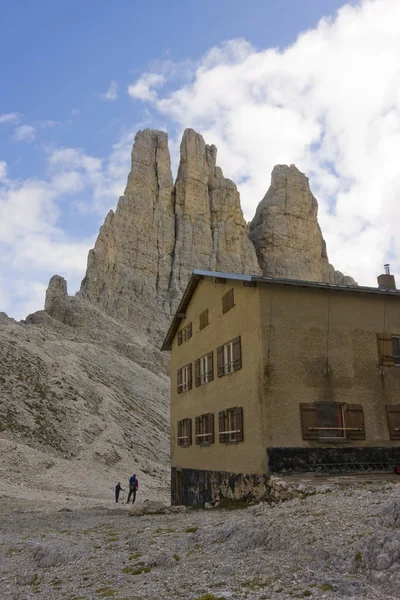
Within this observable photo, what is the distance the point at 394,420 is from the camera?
1973 cm

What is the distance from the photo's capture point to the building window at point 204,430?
23547 millimetres

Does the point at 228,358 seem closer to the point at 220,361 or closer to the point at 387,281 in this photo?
the point at 220,361

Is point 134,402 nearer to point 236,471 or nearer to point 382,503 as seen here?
point 236,471

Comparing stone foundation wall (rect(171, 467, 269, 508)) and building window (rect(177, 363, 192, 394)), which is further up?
building window (rect(177, 363, 192, 394))

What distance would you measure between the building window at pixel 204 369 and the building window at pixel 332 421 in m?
6.34

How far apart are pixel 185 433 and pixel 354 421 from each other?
11064mm

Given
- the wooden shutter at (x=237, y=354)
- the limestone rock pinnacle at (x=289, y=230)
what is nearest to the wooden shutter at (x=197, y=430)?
the wooden shutter at (x=237, y=354)

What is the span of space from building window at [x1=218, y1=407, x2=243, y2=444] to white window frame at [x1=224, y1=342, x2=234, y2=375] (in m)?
1.66

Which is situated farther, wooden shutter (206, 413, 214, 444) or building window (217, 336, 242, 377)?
wooden shutter (206, 413, 214, 444)

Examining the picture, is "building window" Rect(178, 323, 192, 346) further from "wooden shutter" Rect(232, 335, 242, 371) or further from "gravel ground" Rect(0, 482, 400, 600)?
"gravel ground" Rect(0, 482, 400, 600)

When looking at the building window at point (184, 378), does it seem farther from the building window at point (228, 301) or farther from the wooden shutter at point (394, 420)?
the wooden shutter at point (394, 420)

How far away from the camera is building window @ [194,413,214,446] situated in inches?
927

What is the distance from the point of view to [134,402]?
66.1m

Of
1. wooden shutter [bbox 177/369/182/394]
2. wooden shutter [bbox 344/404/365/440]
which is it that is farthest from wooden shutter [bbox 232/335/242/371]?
wooden shutter [bbox 177/369/182/394]
